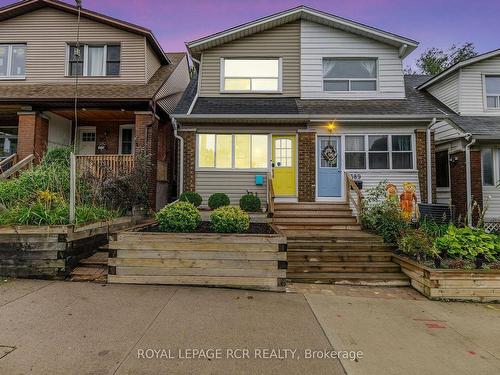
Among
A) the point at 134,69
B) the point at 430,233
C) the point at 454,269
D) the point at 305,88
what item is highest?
the point at 134,69

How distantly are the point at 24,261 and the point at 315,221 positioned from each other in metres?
6.52

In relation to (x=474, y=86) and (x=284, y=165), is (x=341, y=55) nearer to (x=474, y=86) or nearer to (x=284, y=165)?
(x=284, y=165)

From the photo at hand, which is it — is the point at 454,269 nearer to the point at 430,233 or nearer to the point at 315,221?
the point at 430,233

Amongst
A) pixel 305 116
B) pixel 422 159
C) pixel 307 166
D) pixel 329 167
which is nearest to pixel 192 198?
pixel 307 166

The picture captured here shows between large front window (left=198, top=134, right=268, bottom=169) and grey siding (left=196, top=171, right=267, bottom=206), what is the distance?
25 centimetres

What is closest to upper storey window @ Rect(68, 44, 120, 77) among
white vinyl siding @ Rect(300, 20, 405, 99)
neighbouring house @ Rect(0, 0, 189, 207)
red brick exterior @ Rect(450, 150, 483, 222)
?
neighbouring house @ Rect(0, 0, 189, 207)

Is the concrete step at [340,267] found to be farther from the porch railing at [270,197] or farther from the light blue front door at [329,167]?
the light blue front door at [329,167]

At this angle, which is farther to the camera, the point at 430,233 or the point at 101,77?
the point at 101,77

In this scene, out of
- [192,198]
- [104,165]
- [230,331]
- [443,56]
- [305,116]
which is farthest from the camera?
[443,56]

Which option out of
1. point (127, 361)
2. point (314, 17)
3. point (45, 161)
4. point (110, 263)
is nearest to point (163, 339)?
point (127, 361)

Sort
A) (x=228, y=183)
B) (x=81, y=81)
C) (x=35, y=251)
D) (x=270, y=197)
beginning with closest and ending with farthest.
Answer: (x=35, y=251)
(x=270, y=197)
(x=228, y=183)
(x=81, y=81)

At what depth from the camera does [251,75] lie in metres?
10.7

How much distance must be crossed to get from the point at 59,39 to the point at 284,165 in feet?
32.0

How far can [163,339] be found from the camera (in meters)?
3.07
